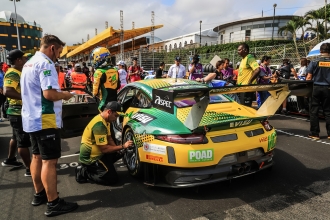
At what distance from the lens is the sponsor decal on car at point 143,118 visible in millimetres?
3194

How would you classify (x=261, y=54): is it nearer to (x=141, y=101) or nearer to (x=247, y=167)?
(x=141, y=101)

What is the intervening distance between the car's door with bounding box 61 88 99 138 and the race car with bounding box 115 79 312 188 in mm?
1619

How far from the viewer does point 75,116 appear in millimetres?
4609

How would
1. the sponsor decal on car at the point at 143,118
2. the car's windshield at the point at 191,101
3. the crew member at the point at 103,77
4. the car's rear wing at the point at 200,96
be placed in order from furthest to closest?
the crew member at the point at 103,77 → the car's windshield at the point at 191,101 → the sponsor decal on car at the point at 143,118 → the car's rear wing at the point at 200,96

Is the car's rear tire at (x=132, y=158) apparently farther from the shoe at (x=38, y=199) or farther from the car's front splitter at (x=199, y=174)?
the shoe at (x=38, y=199)

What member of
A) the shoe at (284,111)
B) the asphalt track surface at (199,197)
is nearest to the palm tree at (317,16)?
the shoe at (284,111)

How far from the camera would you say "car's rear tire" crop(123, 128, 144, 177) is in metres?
3.28

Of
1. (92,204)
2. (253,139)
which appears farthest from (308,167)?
(92,204)

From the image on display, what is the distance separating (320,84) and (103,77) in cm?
433

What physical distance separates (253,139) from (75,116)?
125 inches

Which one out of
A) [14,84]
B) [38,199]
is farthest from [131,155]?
[14,84]

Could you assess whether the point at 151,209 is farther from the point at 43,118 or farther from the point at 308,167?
the point at 308,167

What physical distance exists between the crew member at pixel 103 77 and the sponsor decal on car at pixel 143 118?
137 cm

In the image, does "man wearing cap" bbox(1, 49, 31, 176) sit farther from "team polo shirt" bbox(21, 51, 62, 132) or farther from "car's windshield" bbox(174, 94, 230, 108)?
"car's windshield" bbox(174, 94, 230, 108)
